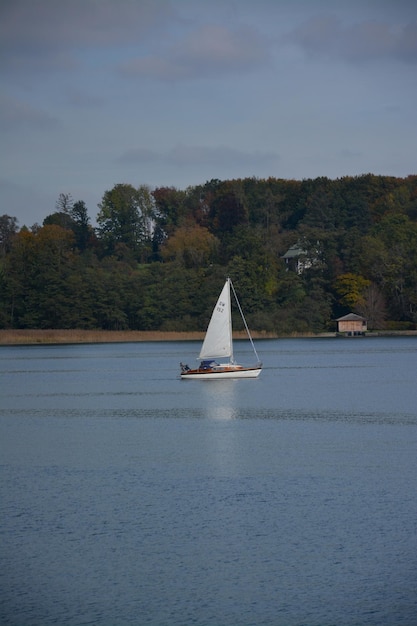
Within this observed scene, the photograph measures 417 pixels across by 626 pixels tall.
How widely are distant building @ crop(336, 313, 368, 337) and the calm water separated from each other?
238 feet

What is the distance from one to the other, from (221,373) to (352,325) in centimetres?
6357

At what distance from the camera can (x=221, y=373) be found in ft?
188

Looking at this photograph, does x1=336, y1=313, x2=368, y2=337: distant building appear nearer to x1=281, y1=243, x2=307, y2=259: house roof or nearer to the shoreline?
the shoreline

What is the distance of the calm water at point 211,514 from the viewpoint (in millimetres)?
16328

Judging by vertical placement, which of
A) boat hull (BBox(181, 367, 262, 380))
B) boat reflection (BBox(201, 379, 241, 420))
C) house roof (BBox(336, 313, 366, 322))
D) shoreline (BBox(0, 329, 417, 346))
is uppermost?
house roof (BBox(336, 313, 366, 322))

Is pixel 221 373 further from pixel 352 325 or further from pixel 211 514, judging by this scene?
pixel 352 325

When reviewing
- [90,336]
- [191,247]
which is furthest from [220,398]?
[191,247]

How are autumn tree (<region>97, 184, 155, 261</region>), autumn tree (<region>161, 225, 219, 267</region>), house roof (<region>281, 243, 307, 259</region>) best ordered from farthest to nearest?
autumn tree (<region>97, 184, 155, 261</region>) → house roof (<region>281, 243, 307, 259</region>) → autumn tree (<region>161, 225, 219, 267</region>)

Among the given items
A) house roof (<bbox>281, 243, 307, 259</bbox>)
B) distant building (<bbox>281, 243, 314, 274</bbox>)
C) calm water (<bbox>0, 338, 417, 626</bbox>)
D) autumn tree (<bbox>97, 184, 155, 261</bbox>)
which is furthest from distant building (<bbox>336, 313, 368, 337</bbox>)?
calm water (<bbox>0, 338, 417, 626</bbox>)

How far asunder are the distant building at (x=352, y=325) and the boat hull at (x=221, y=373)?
61.7m

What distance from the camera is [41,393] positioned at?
54.6 meters

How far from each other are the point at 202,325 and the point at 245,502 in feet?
308

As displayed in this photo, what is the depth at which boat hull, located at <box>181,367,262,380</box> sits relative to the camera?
5731 centimetres

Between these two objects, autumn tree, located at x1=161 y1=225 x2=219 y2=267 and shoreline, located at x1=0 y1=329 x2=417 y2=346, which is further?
autumn tree, located at x1=161 y1=225 x2=219 y2=267
